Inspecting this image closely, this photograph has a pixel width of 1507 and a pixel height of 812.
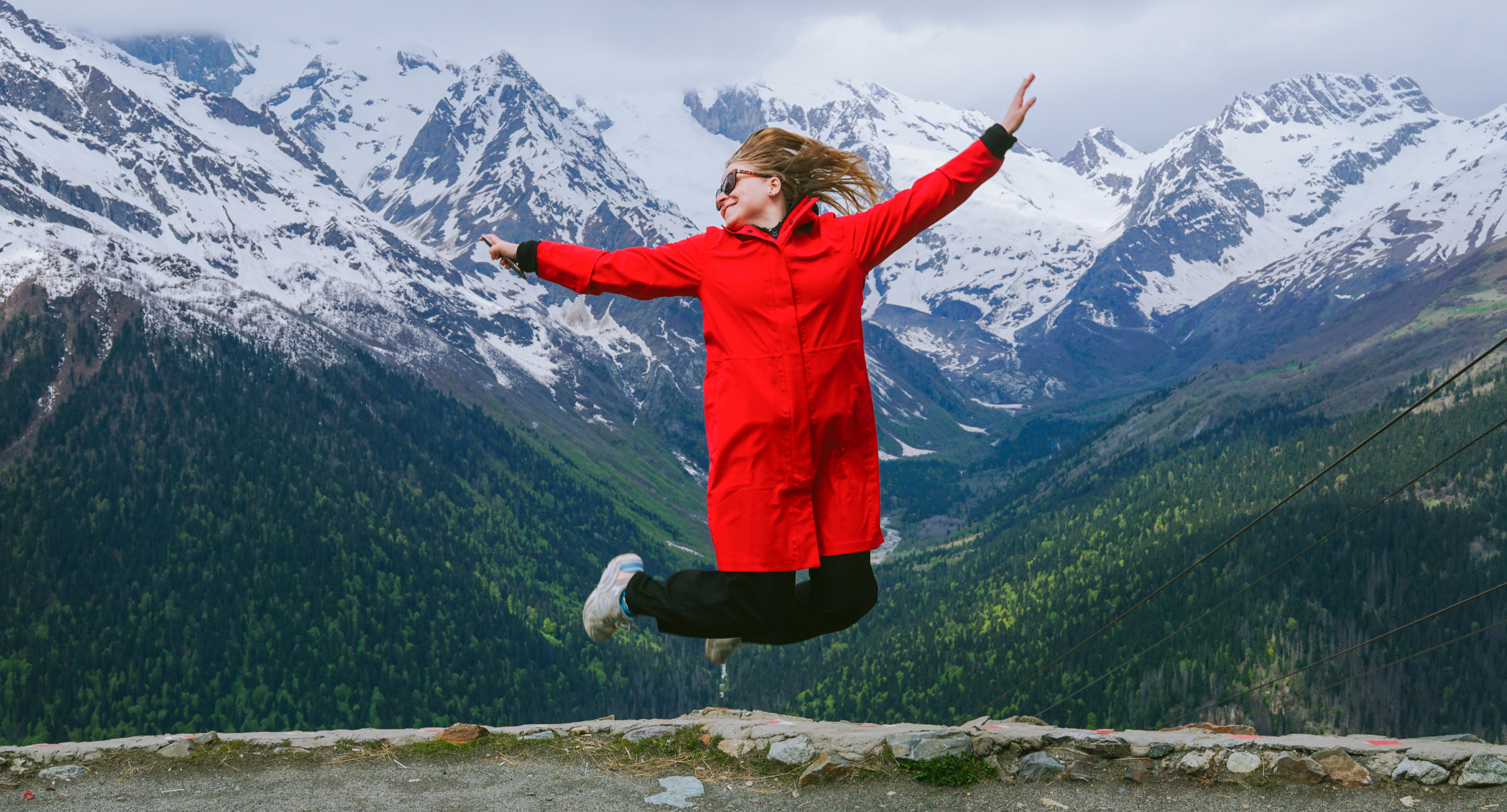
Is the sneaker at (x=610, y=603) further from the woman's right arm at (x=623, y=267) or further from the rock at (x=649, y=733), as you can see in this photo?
the rock at (x=649, y=733)

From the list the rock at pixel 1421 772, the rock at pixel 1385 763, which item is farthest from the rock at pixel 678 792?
the rock at pixel 1421 772

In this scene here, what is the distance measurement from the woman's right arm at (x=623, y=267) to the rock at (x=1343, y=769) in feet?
32.9

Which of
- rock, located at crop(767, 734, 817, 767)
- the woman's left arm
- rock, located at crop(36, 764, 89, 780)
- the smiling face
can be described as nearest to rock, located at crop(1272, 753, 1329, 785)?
rock, located at crop(767, 734, 817, 767)

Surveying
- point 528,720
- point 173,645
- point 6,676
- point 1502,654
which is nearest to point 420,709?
point 528,720

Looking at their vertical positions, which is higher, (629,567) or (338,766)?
(629,567)

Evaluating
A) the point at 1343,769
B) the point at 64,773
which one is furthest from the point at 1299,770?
the point at 64,773

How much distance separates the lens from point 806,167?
30.3 feet

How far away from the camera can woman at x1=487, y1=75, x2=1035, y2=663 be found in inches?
324

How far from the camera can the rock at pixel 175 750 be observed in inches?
610

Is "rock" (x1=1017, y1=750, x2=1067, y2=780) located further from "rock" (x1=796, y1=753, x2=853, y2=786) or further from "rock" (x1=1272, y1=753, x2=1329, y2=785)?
"rock" (x1=1272, y1=753, x2=1329, y2=785)

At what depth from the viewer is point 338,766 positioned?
Answer: 15250 millimetres

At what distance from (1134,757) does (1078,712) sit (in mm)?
165865

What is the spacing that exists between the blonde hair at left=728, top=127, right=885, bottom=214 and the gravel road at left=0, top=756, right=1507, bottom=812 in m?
7.82

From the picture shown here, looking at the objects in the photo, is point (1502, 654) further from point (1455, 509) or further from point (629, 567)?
point (629, 567)
